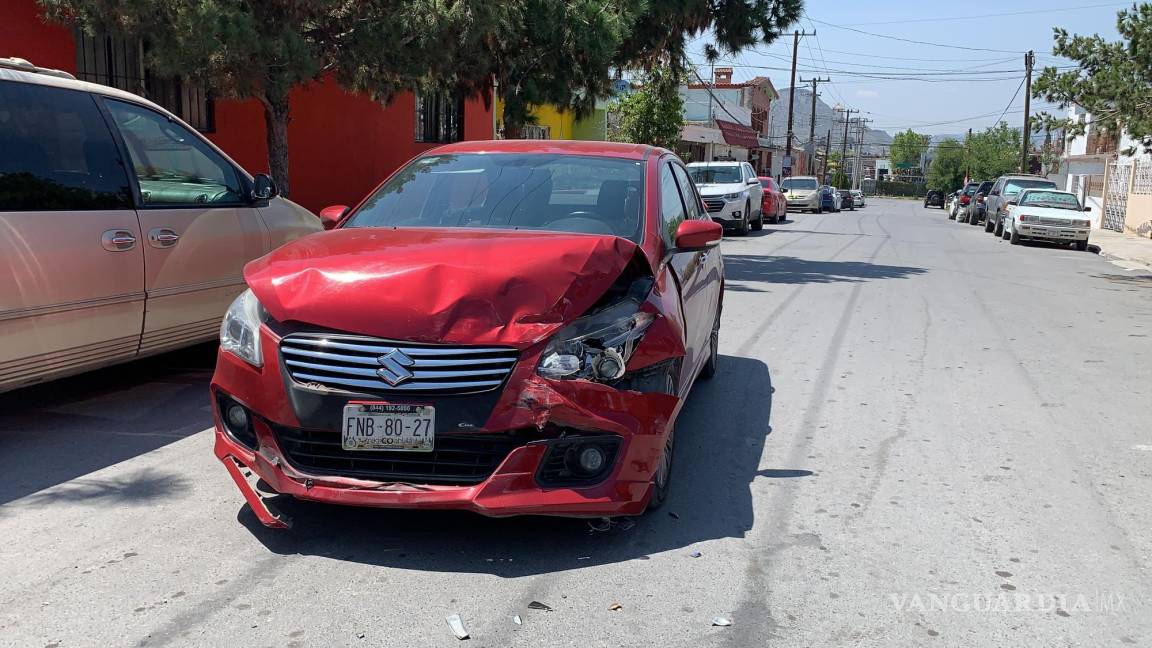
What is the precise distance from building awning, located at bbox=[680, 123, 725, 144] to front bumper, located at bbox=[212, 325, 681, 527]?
43875 mm

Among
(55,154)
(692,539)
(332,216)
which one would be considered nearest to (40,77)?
(55,154)

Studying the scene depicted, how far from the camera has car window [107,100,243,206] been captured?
5.87 metres

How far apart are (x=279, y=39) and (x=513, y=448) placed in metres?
7.36

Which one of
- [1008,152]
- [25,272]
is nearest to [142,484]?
[25,272]

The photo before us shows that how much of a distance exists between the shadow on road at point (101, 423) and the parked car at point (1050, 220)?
22.8 meters

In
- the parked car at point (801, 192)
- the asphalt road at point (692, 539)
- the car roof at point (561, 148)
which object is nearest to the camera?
the asphalt road at point (692, 539)

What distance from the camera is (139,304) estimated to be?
225 inches

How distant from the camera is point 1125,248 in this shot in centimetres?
2545

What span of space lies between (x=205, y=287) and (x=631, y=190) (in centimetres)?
288

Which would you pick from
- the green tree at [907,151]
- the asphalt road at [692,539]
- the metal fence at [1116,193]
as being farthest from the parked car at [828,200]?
the green tree at [907,151]

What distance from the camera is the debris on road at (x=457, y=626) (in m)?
3.27

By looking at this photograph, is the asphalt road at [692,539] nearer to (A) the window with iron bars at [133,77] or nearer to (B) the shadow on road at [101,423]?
(B) the shadow on road at [101,423]

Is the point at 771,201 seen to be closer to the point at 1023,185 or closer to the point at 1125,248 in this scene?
the point at 1023,185

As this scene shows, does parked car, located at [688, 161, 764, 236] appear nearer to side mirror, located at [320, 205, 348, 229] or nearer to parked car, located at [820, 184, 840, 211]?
side mirror, located at [320, 205, 348, 229]
